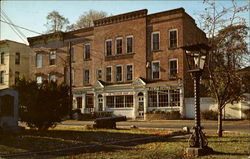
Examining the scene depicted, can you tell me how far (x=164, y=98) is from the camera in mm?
33688

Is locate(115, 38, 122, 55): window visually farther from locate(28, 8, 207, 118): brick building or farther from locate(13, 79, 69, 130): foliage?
locate(13, 79, 69, 130): foliage

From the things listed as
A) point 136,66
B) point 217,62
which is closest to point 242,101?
point 136,66

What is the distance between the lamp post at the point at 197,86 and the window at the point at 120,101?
2566cm

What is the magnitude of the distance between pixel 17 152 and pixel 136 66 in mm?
26672

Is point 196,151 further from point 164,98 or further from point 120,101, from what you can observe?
point 120,101

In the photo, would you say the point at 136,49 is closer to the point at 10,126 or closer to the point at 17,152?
the point at 10,126

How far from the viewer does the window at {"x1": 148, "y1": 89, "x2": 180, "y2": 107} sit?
32.9m

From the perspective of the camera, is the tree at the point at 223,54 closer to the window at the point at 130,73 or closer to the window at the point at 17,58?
the window at the point at 130,73

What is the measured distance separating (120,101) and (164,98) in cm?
644

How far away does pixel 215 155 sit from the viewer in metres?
9.24

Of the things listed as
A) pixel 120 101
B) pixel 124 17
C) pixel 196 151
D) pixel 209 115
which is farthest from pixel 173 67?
pixel 196 151

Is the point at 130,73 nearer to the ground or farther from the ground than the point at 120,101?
farther from the ground

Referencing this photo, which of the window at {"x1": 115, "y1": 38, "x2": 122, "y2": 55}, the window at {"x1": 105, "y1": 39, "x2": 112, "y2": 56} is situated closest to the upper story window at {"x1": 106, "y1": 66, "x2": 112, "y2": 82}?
the window at {"x1": 105, "y1": 39, "x2": 112, "y2": 56}

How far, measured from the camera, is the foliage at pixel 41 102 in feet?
55.0
